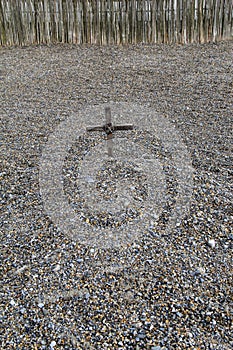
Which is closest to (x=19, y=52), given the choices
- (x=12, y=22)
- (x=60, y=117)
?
(x=12, y=22)

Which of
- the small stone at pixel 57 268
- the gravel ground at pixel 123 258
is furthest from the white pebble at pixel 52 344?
the small stone at pixel 57 268

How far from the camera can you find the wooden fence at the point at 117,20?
584 centimetres

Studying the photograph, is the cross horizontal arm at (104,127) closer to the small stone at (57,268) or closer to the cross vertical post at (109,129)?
the cross vertical post at (109,129)

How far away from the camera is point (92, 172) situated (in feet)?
10.3

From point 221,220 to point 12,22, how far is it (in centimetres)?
515

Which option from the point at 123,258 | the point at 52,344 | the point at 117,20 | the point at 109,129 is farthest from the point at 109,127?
the point at 117,20

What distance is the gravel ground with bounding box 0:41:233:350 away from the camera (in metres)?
1.93

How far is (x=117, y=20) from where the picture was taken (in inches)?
234

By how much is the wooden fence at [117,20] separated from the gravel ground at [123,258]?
2.06 m

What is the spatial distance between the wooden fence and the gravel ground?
2.06 metres

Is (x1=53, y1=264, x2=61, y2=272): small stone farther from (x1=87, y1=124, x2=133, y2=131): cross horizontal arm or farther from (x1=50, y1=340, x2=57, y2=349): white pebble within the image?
(x1=87, y1=124, x2=133, y2=131): cross horizontal arm

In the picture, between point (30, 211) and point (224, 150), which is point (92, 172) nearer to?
point (30, 211)

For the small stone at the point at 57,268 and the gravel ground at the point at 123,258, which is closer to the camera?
the gravel ground at the point at 123,258

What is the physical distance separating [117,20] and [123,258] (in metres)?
4.58
